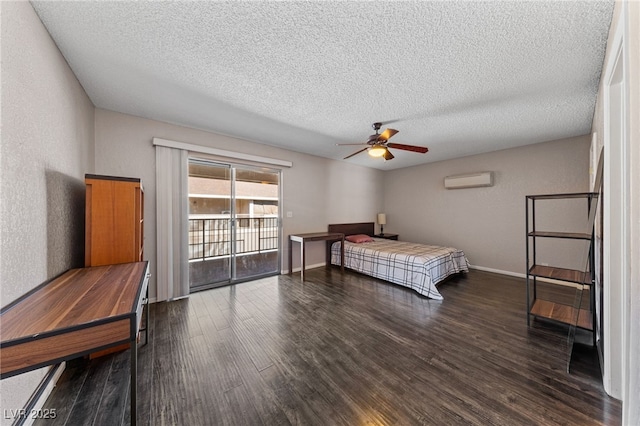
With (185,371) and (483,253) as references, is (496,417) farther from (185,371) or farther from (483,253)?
(483,253)

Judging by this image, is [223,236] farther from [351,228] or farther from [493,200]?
[493,200]

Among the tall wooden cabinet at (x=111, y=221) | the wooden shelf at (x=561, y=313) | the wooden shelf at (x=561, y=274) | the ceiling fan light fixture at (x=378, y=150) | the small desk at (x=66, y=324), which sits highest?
the ceiling fan light fixture at (x=378, y=150)

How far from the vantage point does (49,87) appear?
155 cm

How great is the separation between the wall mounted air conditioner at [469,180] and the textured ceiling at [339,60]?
1.35 m

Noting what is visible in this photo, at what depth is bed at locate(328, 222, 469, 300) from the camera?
126 inches

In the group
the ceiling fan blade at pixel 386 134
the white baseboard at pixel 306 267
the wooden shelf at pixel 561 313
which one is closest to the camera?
the wooden shelf at pixel 561 313

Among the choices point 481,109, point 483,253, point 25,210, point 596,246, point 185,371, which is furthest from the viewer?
point 483,253

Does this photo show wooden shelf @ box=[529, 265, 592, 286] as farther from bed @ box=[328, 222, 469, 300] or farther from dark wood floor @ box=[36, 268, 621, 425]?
bed @ box=[328, 222, 469, 300]

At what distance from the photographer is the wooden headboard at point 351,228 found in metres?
4.97

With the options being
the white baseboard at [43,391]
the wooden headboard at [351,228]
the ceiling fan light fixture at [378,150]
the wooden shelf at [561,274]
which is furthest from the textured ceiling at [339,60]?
the wooden headboard at [351,228]

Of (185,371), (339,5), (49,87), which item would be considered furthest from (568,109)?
(49,87)

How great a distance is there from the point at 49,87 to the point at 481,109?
13.2 feet

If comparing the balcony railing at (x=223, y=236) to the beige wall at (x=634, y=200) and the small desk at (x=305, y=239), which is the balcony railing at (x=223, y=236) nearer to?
the small desk at (x=305, y=239)

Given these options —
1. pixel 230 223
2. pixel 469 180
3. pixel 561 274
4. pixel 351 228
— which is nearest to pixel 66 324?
pixel 230 223
